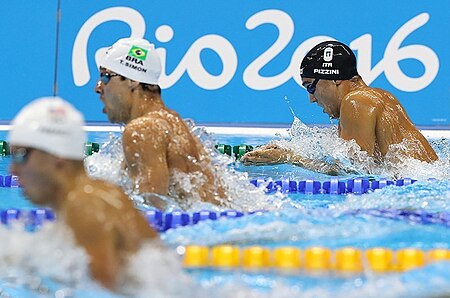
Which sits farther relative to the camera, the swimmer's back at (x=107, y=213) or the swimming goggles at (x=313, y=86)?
the swimming goggles at (x=313, y=86)

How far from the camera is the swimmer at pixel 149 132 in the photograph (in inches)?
142

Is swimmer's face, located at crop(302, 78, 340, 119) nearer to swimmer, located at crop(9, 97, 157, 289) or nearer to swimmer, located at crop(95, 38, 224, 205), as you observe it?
swimmer, located at crop(95, 38, 224, 205)

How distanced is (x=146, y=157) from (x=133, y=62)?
22.4 inches

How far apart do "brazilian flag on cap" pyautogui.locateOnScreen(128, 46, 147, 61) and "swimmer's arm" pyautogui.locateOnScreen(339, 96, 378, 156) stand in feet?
4.46

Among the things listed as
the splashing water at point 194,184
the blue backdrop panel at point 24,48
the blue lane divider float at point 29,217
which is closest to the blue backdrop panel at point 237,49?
the blue backdrop panel at point 24,48

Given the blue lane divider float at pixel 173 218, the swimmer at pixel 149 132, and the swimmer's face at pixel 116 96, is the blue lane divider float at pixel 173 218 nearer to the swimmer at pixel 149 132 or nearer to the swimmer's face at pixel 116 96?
the swimmer at pixel 149 132

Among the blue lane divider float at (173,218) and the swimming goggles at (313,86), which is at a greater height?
the swimming goggles at (313,86)

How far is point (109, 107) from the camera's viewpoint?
3.96 meters

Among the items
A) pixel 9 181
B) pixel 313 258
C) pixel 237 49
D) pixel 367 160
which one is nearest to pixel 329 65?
pixel 367 160

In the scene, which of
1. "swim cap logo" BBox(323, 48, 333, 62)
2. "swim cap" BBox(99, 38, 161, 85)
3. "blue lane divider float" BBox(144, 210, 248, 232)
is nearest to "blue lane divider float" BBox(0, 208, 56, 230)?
"blue lane divider float" BBox(144, 210, 248, 232)

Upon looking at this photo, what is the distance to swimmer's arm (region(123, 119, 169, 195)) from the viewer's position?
3.59m

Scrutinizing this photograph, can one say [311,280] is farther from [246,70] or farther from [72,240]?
[246,70]

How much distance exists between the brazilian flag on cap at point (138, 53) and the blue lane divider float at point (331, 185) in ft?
3.60

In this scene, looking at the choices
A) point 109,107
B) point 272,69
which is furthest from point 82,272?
point 272,69
